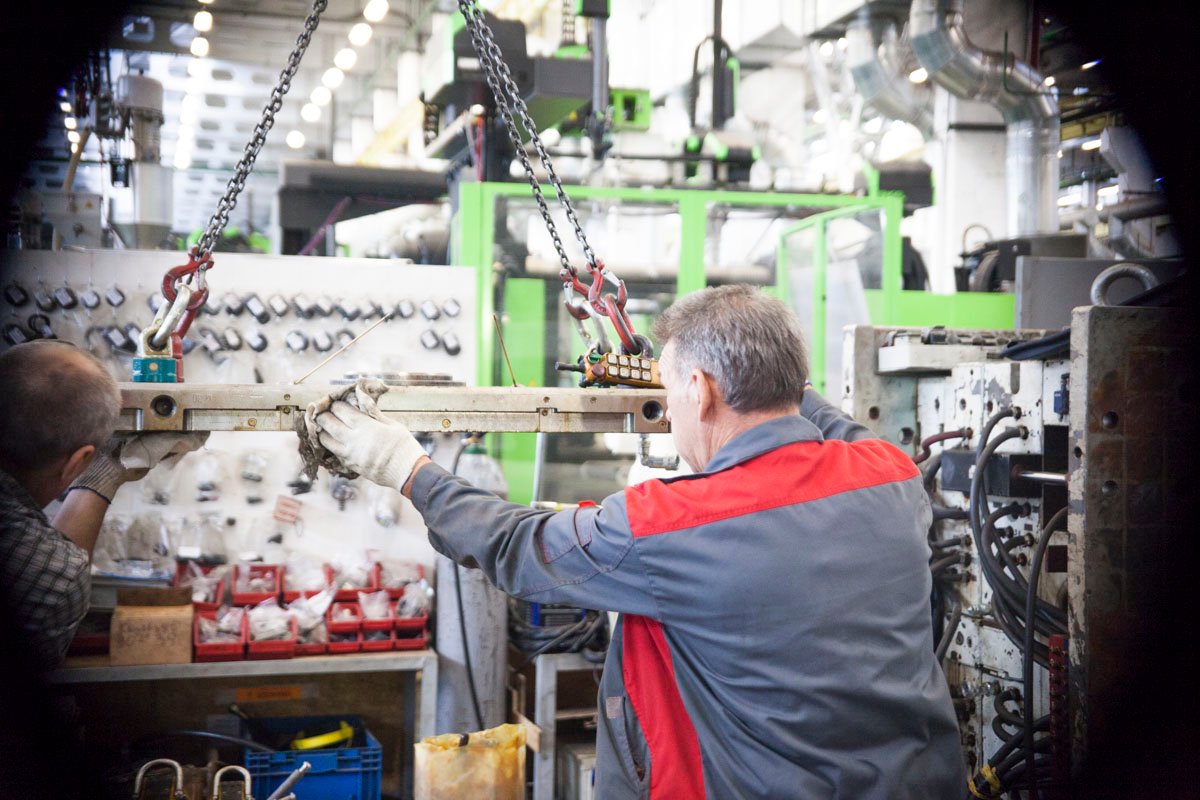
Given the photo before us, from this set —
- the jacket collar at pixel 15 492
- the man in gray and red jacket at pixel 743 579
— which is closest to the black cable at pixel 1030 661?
the man in gray and red jacket at pixel 743 579

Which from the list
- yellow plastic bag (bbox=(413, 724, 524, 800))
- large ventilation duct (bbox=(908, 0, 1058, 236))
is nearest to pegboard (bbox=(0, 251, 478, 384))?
yellow plastic bag (bbox=(413, 724, 524, 800))

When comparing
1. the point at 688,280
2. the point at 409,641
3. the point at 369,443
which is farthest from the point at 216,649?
the point at 688,280

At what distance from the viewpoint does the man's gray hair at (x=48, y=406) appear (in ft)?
5.12

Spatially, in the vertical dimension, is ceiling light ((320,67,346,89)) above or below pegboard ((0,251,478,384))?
above

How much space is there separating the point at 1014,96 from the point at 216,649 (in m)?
4.89

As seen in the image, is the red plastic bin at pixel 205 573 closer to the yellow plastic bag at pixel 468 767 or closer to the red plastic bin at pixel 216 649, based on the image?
the red plastic bin at pixel 216 649

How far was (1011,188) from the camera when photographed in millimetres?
5539

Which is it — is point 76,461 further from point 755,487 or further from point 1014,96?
point 1014,96

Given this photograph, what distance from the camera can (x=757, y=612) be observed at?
1.42 m

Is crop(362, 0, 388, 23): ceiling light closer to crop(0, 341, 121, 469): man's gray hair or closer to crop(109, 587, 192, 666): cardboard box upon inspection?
crop(109, 587, 192, 666): cardboard box

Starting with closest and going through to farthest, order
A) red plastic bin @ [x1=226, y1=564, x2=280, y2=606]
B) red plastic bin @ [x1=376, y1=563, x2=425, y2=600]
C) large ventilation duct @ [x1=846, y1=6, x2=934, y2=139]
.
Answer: red plastic bin @ [x1=226, y1=564, x2=280, y2=606] → red plastic bin @ [x1=376, y1=563, x2=425, y2=600] → large ventilation duct @ [x1=846, y1=6, x2=934, y2=139]

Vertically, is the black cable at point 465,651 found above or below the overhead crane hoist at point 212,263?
below

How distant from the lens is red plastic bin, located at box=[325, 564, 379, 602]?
132 inches

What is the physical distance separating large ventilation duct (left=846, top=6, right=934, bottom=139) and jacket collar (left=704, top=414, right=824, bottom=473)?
563 cm
